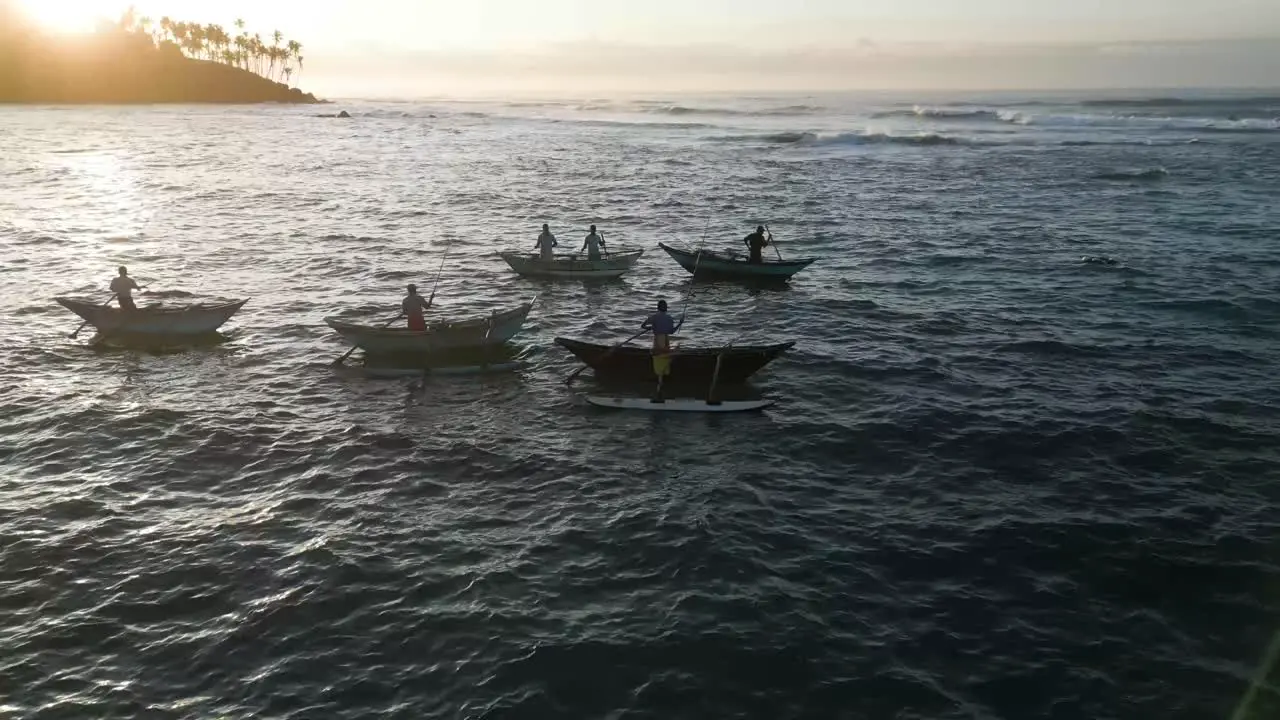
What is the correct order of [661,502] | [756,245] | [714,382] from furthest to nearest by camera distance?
[756,245] → [714,382] → [661,502]

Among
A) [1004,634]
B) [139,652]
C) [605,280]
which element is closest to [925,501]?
[1004,634]

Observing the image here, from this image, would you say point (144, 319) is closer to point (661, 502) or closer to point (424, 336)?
point (424, 336)

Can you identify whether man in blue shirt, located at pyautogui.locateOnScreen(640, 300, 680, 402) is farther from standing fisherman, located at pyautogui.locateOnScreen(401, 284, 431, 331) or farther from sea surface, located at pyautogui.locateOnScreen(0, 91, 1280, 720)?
standing fisherman, located at pyautogui.locateOnScreen(401, 284, 431, 331)

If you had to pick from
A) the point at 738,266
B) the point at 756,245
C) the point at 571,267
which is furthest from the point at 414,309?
the point at 756,245

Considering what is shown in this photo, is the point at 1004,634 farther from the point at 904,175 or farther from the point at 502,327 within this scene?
the point at 904,175


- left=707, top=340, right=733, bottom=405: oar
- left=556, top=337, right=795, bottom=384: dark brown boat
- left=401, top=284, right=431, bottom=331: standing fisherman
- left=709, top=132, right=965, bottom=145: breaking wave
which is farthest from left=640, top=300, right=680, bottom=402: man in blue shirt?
left=709, top=132, right=965, bottom=145: breaking wave

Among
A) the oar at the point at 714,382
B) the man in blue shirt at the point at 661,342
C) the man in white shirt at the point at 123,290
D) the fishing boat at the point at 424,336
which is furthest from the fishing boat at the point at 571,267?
the oar at the point at 714,382
